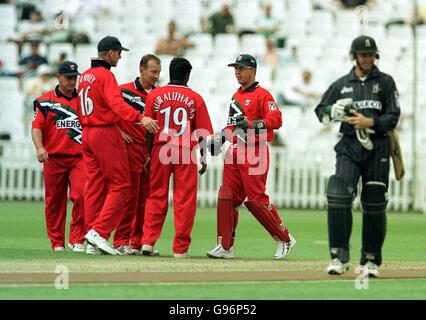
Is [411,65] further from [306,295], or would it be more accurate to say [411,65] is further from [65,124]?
[306,295]

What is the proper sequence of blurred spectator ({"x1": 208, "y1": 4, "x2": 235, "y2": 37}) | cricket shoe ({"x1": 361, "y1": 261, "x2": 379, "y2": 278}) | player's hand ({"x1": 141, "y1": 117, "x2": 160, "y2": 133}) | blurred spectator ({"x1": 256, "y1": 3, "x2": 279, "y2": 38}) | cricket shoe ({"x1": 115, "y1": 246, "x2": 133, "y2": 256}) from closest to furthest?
cricket shoe ({"x1": 361, "y1": 261, "x2": 379, "y2": 278}) < player's hand ({"x1": 141, "y1": 117, "x2": 160, "y2": 133}) < cricket shoe ({"x1": 115, "y1": 246, "x2": 133, "y2": 256}) < blurred spectator ({"x1": 256, "y1": 3, "x2": 279, "y2": 38}) < blurred spectator ({"x1": 208, "y1": 4, "x2": 235, "y2": 37})

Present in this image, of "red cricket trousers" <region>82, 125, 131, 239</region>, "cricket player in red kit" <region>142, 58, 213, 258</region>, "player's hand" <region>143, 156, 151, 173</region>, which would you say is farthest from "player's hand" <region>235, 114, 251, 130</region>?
"red cricket trousers" <region>82, 125, 131, 239</region>

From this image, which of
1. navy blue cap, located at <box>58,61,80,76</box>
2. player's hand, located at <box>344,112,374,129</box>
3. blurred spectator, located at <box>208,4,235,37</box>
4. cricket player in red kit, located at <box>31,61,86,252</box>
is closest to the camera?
player's hand, located at <box>344,112,374,129</box>

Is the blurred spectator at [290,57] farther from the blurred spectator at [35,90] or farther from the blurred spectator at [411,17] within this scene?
the blurred spectator at [35,90]

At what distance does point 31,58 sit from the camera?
29.5 m

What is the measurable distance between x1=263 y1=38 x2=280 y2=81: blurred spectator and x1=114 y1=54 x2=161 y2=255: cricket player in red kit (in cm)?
1406

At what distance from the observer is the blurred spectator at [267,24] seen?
99.5ft

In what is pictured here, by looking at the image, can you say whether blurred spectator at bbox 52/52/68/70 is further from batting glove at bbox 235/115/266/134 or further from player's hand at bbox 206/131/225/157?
batting glove at bbox 235/115/266/134

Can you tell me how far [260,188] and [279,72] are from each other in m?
14.7

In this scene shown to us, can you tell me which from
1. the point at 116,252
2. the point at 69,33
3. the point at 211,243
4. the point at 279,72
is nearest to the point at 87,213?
the point at 116,252

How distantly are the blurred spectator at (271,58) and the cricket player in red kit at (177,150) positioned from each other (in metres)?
14.7

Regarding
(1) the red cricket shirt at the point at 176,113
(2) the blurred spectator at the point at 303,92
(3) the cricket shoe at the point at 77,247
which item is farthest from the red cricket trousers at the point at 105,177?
(2) the blurred spectator at the point at 303,92

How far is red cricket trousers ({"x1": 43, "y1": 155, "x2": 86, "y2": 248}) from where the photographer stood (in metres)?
15.5

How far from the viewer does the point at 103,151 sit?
14375mm
